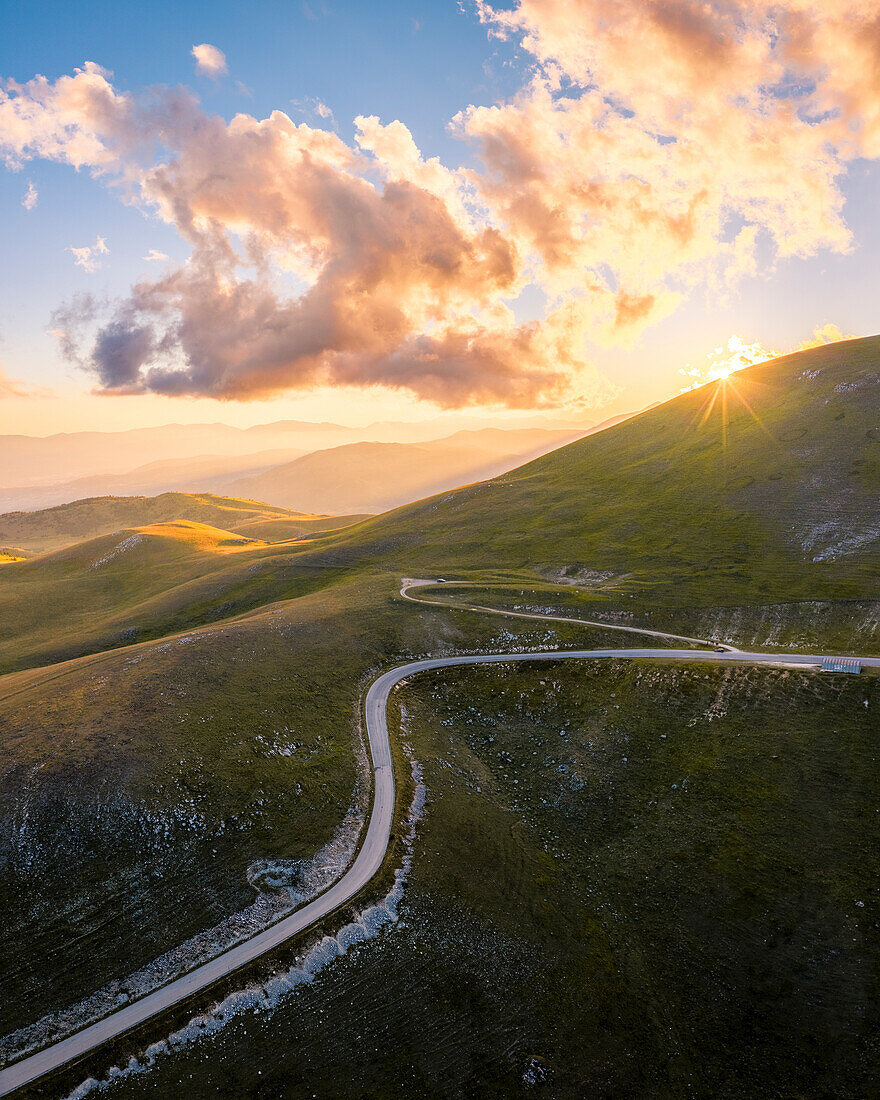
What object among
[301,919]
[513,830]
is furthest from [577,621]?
[301,919]

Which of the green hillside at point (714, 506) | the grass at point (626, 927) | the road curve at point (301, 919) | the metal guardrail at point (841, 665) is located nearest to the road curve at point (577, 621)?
the road curve at point (301, 919)

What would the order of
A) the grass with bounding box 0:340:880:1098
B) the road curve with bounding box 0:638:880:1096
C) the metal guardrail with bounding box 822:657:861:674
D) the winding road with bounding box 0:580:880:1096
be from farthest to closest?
Result: the metal guardrail with bounding box 822:657:861:674, the grass with bounding box 0:340:880:1098, the winding road with bounding box 0:580:880:1096, the road curve with bounding box 0:638:880:1096

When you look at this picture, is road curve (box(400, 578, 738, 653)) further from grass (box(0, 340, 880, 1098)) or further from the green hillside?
the green hillside

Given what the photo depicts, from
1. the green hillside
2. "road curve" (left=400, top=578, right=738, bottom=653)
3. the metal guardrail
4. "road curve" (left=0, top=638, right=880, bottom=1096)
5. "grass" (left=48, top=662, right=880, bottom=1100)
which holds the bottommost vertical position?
"grass" (left=48, top=662, right=880, bottom=1100)

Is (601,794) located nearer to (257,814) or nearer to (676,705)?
(676,705)

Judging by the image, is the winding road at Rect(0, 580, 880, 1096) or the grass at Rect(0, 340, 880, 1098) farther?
the grass at Rect(0, 340, 880, 1098)

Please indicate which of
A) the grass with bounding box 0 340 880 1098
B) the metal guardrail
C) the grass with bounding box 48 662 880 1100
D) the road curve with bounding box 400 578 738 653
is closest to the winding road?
the metal guardrail

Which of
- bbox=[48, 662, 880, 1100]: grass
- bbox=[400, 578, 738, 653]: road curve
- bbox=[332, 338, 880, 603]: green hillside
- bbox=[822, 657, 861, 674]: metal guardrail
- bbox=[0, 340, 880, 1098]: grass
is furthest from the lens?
bbox=[332, 338, 880, 603]: green hillside

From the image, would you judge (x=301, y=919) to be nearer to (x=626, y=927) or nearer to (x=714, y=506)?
(x=626, y=927)
